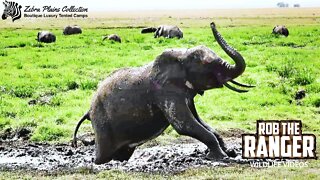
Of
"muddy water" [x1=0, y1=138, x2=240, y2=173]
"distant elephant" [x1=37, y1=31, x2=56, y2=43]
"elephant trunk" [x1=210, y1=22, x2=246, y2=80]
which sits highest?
"elephant trunk" [x1=210, y1=22, x2=246, y2=80]

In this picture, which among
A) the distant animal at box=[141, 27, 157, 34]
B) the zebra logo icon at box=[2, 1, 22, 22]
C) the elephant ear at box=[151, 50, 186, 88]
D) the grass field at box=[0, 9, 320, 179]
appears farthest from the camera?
the distant animal at box=[141, 27, 157, 34]

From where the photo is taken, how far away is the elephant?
6.77m

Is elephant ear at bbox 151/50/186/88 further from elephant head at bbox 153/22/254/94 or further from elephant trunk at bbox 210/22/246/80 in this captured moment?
elephant trunk at bbox 210/22/246/80

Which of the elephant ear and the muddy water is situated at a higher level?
the elephant ear

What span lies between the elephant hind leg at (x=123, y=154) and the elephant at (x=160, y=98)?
0.09 metres

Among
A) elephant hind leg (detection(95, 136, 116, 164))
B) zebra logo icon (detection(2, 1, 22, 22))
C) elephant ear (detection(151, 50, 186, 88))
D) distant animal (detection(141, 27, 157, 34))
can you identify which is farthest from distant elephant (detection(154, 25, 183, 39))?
elephant ear (detection(151, 50, 186, 88))

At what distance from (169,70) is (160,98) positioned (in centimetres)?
33

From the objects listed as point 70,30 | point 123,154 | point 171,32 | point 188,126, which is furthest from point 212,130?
point 70,30

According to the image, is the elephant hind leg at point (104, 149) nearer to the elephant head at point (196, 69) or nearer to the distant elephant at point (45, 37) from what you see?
the elephant head at point (196, 69)

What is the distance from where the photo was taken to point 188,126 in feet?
22.3

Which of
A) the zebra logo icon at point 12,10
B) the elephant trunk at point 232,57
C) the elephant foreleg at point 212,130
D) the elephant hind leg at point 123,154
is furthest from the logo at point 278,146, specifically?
the zebra logo icon at point 12,10

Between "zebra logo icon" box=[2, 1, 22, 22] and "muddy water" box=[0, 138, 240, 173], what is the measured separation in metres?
10.5

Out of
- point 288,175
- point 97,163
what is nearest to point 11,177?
point 97,163

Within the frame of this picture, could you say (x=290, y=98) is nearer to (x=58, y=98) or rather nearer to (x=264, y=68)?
(x=264, y=68)
